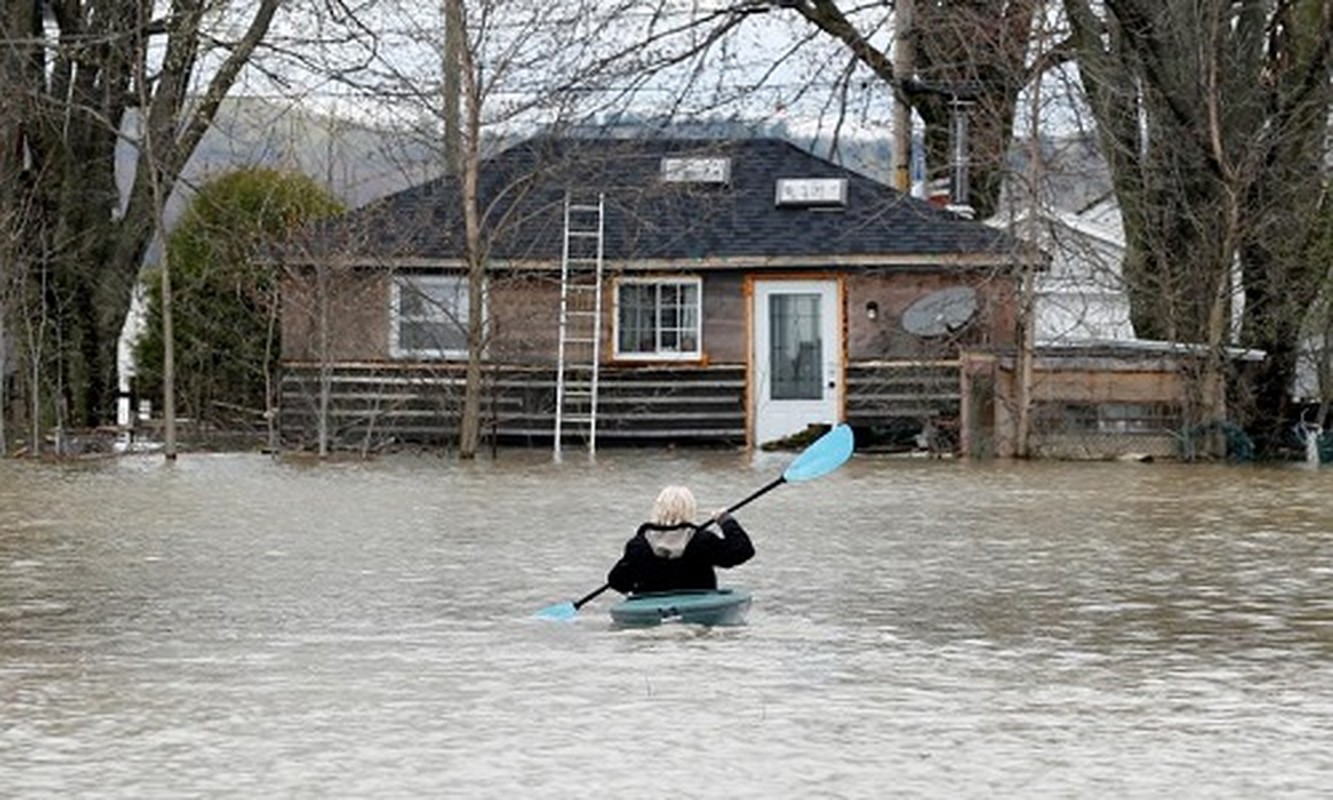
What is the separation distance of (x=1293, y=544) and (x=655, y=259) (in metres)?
16.4

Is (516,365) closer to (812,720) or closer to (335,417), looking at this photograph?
(335,417)

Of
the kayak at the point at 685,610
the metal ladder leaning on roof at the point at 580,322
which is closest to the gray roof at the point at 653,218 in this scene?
the metal ladder leaning on roof at the point at 580,322

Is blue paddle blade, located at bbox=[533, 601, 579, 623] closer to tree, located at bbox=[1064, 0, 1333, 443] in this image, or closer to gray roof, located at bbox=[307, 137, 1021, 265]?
tree, located at bbox=[1064, 0, 1333, 443]

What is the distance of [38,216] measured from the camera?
36000 mm

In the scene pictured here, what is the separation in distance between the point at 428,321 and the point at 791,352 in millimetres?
4275

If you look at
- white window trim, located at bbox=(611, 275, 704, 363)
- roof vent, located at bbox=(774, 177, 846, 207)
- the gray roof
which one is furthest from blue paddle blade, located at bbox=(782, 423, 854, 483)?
roof vent, located at bbox=(774, 177, 846, 207)

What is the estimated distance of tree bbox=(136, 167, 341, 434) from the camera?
119 feet

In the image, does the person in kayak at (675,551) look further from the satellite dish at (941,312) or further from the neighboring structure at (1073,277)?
the satellite dish at (941,312)

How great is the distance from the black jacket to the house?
63.8ft

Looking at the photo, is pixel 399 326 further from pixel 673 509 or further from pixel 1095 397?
pixel 673 509

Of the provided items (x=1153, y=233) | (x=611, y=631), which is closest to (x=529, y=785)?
(x=611, y=631)

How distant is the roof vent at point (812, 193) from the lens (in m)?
35.1

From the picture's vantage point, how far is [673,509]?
44.7 feet

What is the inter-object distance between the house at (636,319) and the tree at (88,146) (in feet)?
9.46
